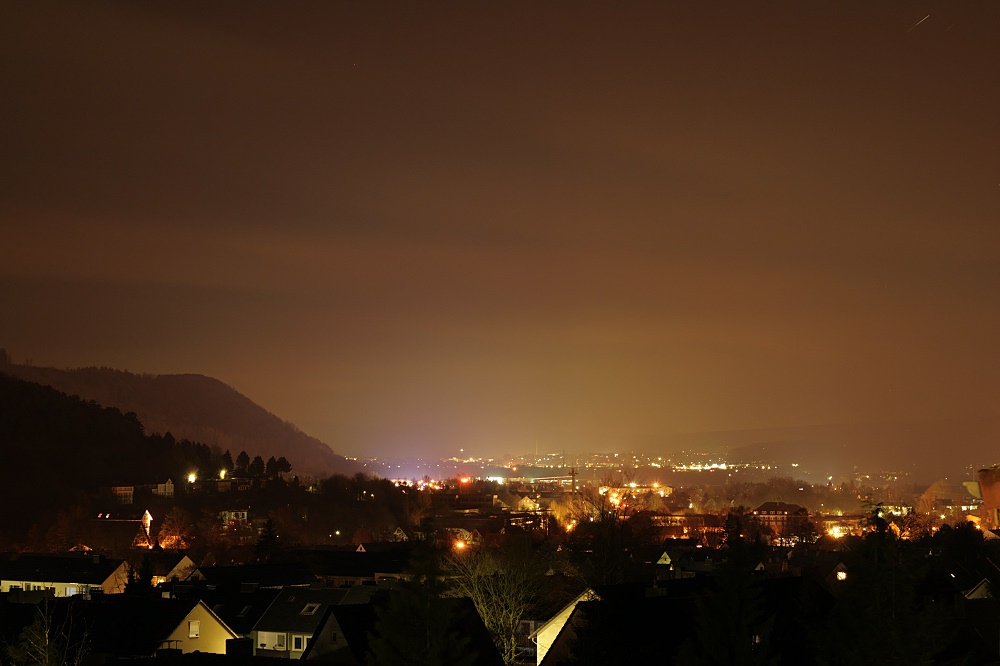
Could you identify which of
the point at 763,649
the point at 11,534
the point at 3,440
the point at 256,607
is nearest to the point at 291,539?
the point at 11,534

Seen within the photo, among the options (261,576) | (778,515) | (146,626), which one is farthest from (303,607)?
(778,515)

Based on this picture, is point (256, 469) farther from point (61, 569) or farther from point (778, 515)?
point (61, 569)

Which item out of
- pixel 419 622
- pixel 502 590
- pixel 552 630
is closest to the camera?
pixel 419 622

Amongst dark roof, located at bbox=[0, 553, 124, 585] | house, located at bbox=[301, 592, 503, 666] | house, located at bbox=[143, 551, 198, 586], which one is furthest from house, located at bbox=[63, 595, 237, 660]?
house, located at bbox=[143, 551, 198, 586]

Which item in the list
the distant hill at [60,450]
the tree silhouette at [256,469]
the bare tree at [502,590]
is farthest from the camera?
the tree silhouette at [256,469]

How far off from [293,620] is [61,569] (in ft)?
92.3

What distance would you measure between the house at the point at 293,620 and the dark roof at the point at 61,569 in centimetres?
2279

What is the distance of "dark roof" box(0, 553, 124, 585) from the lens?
60719 millimetres

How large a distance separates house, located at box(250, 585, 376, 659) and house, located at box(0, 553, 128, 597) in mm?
20489

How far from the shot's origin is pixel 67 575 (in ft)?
201

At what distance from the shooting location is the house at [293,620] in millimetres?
39656

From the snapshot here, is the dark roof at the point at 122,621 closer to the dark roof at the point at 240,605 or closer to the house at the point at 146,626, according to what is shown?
the house at the point at 146,626

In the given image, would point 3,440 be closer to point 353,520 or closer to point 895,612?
point 353,520

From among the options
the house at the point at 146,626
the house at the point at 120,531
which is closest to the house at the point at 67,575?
the house at the point at 120,531
